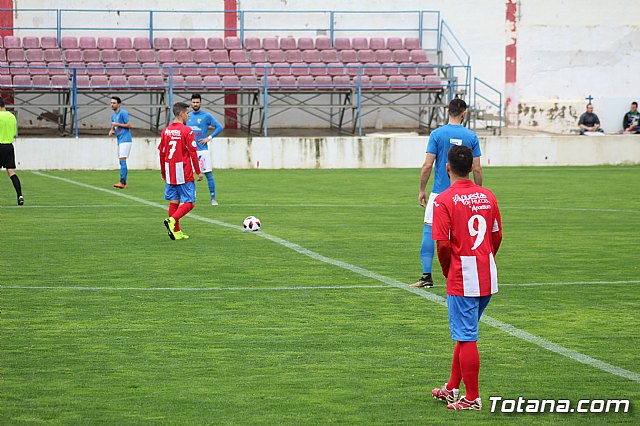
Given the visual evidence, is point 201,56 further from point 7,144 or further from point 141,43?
point 7,144

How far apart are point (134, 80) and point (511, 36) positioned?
13.5 m

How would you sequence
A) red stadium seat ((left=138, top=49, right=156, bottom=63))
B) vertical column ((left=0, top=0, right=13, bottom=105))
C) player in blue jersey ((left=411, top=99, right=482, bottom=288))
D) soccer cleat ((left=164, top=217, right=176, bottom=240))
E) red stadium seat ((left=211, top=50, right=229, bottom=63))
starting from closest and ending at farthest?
player in blue jersey ((left=411, top=99, right=482, bottom=288)) → soccer cleat ((left=164, top=217, right=176, bottom=240)) → red stadium seat ((left=138, top=49, right=156, bottom=63)) → red stadium seat ((left=211, top=50, right=229, bottom=63)) → vertical column ((left=0, top=0, right=13, bottom=105))

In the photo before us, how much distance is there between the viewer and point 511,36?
123ft

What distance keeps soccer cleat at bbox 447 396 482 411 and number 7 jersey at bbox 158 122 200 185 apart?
29.0 feet

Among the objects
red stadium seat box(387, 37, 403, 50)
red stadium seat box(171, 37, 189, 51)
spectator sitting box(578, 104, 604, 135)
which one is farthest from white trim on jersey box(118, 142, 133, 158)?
spectator sitting box(578, 104, 604, 135)

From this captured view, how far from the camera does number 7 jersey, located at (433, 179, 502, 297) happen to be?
6.10m

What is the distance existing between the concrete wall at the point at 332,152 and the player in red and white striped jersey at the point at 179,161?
48.2ft

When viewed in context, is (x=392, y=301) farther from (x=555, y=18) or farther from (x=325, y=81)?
(x=555, y=18)

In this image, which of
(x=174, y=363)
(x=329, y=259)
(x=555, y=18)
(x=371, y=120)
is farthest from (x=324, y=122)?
(x=174, y=363)

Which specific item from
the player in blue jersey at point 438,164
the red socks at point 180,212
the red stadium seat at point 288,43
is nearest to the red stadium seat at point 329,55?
the red stadium seat at point 288,43

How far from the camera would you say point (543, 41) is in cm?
3772

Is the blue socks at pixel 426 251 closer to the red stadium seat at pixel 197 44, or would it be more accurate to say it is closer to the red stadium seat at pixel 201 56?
the red stadium seat at pixel 201 56

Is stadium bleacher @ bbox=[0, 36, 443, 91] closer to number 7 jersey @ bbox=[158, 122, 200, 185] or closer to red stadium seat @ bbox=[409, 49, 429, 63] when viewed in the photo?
red stadium seat @ bbox=[409, 49, 429, 63]

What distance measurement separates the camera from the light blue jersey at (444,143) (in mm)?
10375
